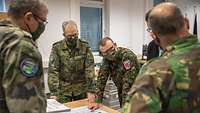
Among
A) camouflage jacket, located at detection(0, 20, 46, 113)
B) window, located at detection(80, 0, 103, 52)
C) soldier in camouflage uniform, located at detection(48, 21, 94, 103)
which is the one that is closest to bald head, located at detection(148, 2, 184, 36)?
camouflage jacket, located at detection(0, 20, 46, 113)

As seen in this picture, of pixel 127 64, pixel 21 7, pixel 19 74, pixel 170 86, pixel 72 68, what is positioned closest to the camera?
pixel 170 86

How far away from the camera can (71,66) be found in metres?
2.95

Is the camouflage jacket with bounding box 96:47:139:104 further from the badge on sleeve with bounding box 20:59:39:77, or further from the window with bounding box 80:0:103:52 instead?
the window with bounding box 80:0:103:52

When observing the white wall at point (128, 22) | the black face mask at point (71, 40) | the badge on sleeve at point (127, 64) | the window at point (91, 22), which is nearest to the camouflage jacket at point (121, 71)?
the badge on sleeve at point (127, 64)

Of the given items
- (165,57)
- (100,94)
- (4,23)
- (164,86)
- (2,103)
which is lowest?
(100,94)

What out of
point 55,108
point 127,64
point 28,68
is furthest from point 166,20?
point 127,64

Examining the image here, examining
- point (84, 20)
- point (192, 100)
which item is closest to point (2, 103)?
point (192, 100)

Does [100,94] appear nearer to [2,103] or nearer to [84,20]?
[2,103]

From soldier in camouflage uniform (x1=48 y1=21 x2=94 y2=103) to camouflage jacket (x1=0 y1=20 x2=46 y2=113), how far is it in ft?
5.24

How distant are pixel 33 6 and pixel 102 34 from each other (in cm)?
431

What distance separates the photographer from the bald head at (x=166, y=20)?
1.15 meters

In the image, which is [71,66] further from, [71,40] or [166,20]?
[166,20]

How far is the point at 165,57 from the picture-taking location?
44.8 inches

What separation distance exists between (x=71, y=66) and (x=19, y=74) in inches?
66.9
